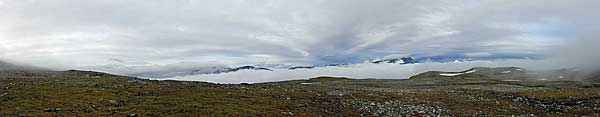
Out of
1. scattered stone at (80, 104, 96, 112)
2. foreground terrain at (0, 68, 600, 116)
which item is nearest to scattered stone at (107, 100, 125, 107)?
foreground terrain at (0, 68, 600, 116)

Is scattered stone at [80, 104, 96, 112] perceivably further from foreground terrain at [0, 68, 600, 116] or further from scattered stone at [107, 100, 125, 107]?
scattered stone at [107, 100, 125, 107]

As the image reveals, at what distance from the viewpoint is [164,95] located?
132 feet

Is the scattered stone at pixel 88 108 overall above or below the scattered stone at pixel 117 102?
below

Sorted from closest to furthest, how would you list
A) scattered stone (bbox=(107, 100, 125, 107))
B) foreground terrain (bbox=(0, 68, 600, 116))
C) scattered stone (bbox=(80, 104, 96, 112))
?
scattered stone (bbox=(80, 104, 96, 112))
foreground terrain (bbox=(0, 68, 600, 116))
scattered stone (bbox=(107, 100, 125, 107))

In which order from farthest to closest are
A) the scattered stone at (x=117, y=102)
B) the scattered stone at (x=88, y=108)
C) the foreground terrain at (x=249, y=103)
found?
the scattered stone at (x=117, y=102) < the foreground terrain at (x=249, y=103) < the scattered stone at (x=88, y=108)

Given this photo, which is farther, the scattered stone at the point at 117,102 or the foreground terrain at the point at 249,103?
the scattered stone at the point at 117,102

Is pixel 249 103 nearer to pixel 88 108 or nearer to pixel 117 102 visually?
pixel 117 102

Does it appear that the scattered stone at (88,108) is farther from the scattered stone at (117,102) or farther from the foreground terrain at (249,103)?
the scattered stone at (117,102)

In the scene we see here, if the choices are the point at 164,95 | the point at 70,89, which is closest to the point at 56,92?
the point at 70,89

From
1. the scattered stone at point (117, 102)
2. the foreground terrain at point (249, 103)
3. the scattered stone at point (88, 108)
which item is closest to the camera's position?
the scattered stone at point (88, 108)

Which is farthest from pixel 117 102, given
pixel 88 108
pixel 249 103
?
pixel 249 103

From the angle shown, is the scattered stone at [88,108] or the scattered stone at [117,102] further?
the scattered stone at [117,102]

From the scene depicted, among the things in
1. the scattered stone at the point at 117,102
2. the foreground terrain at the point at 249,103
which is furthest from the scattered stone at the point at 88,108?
the scattered stone at the point at 117,102

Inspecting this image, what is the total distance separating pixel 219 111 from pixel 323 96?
1353 cm
